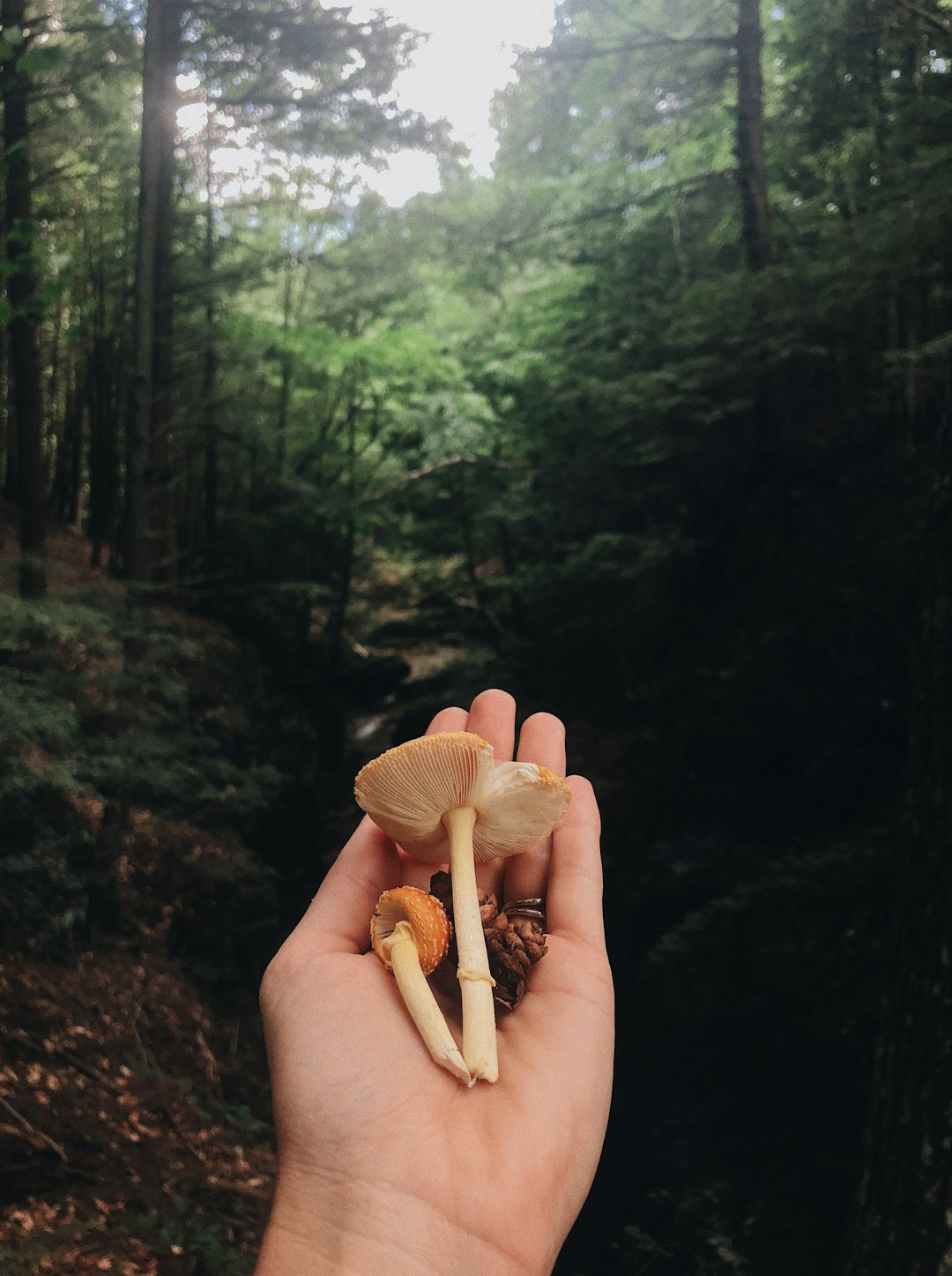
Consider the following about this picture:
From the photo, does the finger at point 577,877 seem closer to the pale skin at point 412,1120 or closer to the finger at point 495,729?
the pale skin at point 412,1120

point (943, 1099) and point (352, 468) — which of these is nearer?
point (943, 1099)

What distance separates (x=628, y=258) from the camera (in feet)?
27.7

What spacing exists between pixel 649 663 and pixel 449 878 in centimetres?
686

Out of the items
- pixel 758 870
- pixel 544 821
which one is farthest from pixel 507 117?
pixel 544 821

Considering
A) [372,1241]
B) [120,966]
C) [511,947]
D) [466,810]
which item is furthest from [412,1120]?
[120,966]

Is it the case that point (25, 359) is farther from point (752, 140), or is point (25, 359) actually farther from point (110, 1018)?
point (752, 140)

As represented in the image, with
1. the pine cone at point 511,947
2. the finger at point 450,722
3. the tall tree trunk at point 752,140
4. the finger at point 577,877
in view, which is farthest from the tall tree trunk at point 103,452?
the pine cone at point 511,947

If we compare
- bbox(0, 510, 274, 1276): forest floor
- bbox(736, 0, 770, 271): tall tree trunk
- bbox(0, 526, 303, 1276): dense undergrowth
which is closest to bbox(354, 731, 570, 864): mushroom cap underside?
bbox(0, 526, 303, 1276): dense undergrowth

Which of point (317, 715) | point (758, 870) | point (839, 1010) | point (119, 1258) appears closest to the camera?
point (119, 1258)

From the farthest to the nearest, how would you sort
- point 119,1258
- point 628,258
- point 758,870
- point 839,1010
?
point 628,258
point 758,870
point 839,1010
point 119,1258

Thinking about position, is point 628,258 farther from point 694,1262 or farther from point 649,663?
point 694,1262

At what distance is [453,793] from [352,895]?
413mm

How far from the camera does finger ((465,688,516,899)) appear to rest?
2.42 m

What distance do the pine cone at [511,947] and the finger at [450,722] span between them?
0.55m
